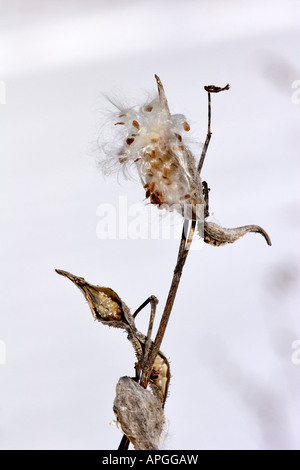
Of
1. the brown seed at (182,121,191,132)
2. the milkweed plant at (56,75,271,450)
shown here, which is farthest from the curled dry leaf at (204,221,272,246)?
the brown seed at (182,121,191,132)

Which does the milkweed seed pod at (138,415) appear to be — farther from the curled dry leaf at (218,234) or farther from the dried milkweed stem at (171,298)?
the curled dry leaf at (218,234)

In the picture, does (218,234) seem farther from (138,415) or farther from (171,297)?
(138,415)

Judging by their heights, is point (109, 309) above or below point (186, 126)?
below

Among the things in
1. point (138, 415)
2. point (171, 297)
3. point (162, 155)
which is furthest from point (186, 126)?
point (138, 415)

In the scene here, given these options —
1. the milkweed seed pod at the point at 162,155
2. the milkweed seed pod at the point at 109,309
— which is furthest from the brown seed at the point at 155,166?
the milkweed seed pod at the point at 109,309

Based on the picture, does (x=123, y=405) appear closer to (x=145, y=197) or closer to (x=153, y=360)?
(x=153, y=360)

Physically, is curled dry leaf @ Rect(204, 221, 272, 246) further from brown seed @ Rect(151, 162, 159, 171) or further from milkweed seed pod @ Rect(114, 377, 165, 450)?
milkweed seed pod @ Rect(114, 377, 165, 450)

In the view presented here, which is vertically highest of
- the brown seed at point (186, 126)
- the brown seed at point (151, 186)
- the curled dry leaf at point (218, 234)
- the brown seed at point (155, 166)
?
the brown seed at point (186, 126)

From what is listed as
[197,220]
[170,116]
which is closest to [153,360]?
[197,220]

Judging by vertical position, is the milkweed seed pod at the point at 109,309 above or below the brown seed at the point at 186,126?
below
